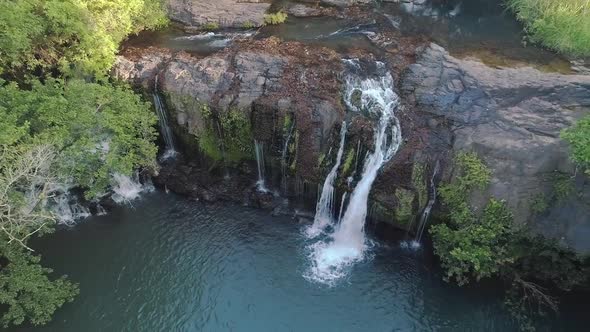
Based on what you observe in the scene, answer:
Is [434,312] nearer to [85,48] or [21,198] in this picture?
[21,198]

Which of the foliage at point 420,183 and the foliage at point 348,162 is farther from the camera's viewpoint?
the foliage at point 348,162

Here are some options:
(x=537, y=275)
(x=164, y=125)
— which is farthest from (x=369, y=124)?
(x=164, y=125)

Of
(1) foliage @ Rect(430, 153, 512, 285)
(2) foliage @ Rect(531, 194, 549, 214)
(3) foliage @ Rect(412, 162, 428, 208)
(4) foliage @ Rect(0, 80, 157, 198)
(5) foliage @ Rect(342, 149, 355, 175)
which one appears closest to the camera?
(4) foliage @ Rect(0, 80, 157, 198)

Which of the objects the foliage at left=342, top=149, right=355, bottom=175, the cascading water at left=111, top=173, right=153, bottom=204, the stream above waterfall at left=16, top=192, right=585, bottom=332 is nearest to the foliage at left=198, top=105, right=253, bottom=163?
the stream above waterfall at left=16, top=192, right=585, bottom=332

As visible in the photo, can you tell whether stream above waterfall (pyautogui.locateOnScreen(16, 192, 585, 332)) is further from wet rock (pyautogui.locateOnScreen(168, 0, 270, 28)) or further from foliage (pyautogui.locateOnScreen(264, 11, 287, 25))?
foliage (pyautogui.locateOnScreen(264, 11, 287, 25))

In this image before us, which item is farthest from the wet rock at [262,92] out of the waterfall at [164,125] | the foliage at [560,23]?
the foliage at [560,23]

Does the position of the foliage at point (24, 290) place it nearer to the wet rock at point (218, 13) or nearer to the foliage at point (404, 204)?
the foliage at point (404, 204)

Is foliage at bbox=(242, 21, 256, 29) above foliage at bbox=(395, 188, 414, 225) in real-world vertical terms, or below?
above
